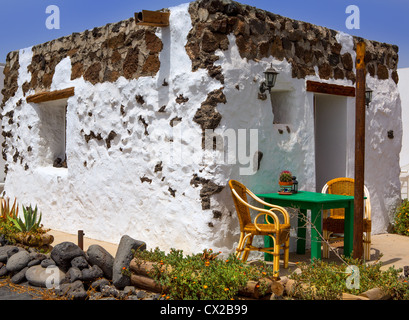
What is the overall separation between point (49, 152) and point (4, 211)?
1717mm

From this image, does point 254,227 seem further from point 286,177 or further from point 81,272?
point 81,272

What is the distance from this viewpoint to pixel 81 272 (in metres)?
5.17

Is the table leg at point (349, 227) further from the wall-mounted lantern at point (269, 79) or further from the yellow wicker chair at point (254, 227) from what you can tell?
the wall-mounted lantern at point (269, 79)

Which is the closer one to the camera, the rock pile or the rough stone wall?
the rock pile

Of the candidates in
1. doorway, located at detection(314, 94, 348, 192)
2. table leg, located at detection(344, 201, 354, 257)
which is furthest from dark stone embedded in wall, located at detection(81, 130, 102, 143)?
table leg, located at detection(344, 201, 354, 257)

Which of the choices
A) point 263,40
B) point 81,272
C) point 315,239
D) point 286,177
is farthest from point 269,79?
point 81,272

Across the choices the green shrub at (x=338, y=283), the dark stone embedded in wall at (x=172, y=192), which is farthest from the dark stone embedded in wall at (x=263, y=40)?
the green shrub at (x=338, y=283)

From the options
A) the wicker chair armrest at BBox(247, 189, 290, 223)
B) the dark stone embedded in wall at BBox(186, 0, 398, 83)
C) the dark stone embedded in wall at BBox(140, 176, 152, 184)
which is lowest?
the wicker chair armrest at BBox(247, 189, 290, 223)

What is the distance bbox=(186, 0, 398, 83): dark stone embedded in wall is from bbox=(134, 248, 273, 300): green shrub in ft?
6.82

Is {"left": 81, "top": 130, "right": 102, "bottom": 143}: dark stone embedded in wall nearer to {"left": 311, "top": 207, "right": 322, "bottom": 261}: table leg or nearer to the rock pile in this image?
the rock pile

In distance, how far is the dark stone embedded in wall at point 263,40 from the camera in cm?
584

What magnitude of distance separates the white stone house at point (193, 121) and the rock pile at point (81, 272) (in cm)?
105

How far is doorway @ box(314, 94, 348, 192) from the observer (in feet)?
24.3

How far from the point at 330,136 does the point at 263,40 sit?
6.73 feet
